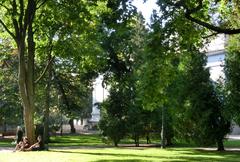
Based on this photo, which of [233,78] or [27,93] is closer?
[233,78]

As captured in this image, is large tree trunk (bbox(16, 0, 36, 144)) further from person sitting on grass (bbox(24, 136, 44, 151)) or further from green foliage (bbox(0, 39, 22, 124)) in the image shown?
green foliage (bbox(0, 39, 22, 124))

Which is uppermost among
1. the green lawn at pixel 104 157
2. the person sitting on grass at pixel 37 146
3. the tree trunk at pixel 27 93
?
the tree trunk at pixel 27 93

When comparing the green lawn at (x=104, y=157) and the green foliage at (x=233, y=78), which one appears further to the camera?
the green foliage at (x=233, y=78)

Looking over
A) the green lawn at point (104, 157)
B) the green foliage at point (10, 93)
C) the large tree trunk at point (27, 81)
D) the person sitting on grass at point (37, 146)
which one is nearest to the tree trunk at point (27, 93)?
the large tree trunk at point (27, 81)

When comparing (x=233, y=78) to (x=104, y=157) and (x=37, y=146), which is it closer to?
(x=104, y=157)

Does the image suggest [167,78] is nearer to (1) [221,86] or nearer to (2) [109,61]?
(1) [221,86]

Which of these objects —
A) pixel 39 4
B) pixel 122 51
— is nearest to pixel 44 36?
pixel 39 4

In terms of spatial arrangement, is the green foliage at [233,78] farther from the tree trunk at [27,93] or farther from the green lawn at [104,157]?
the tree trunk at [27,93]

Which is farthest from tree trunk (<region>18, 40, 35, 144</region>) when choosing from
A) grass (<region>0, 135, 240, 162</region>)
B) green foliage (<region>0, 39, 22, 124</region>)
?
green foliage (<region>0, 39, 22, 124</region>)

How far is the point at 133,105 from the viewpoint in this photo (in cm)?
3819

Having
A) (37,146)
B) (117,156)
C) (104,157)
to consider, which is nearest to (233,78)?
(117,156)

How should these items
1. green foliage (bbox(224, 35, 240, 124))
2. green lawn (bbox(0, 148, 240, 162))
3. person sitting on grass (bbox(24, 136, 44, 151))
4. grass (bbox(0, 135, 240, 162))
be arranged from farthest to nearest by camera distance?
person sitting on grass (bbox(24, 136, 44, 151))
green foliage (bbox(224, 35, 240, 124))
grass (bbox(0, 135, 240, 162))
green lawn (bbox(0, 148, 240, 162))

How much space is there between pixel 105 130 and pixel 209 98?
11.0 meters

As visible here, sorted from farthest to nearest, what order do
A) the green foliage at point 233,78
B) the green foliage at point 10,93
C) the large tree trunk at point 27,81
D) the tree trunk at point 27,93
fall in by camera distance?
the green foliage at point 10,93
the tree trunk at point 27,93
the large tree trunk at point 27,81
the green foliage at point 233,78
